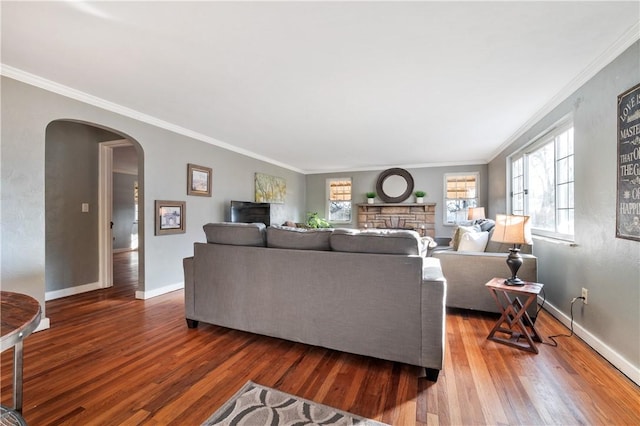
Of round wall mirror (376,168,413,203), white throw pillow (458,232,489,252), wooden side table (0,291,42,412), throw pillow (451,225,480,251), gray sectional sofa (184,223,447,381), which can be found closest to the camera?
wooden side table (0,291,42,412)

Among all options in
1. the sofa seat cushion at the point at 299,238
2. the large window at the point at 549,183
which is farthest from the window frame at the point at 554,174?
the sofa seat cushion at the point at 299,238

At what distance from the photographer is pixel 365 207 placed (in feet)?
23.8

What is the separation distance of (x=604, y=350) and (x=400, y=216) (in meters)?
4.98

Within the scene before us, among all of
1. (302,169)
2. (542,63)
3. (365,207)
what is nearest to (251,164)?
(302,169)

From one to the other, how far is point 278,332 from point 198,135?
3.33 m

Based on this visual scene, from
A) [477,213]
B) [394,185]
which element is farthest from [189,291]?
[394,185]

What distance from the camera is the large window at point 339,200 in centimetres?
765

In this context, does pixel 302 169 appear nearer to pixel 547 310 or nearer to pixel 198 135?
pixel 198 135

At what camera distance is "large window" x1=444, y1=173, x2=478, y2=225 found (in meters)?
6.51

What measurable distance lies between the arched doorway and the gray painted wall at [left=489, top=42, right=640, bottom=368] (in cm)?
457

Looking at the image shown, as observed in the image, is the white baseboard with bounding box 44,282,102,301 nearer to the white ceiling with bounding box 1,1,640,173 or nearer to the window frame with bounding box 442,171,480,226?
the white ceiling with bounding box 1,1,640,173

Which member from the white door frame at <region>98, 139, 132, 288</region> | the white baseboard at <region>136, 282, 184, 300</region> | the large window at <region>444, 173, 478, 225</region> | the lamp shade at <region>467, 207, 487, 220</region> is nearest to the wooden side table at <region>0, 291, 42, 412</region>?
the white baseboard at <region>136, 282, 184, 300</region>

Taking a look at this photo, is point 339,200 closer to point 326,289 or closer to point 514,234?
point 514,234

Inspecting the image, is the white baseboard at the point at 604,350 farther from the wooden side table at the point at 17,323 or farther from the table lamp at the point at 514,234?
the wooden side table at the point at 17,323
